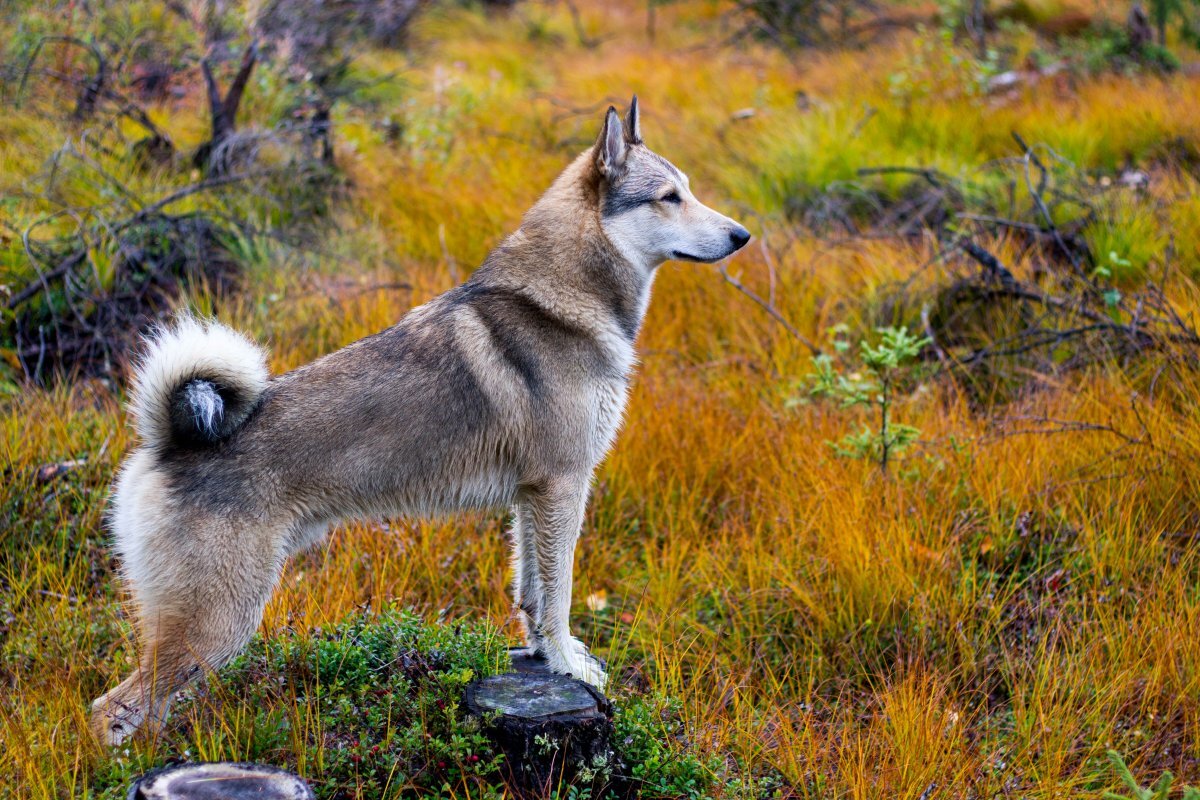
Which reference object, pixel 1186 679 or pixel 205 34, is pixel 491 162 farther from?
pixel 1186 679

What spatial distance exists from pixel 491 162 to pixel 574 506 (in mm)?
5379

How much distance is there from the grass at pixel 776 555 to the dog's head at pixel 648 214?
4.26ft

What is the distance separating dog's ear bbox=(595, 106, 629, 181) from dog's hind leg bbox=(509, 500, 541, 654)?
135 cm

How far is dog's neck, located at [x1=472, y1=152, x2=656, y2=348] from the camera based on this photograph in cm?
380

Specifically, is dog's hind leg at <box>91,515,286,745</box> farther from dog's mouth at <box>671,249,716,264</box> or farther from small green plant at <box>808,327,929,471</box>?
small green plant at <box>808,327,929,471</box>

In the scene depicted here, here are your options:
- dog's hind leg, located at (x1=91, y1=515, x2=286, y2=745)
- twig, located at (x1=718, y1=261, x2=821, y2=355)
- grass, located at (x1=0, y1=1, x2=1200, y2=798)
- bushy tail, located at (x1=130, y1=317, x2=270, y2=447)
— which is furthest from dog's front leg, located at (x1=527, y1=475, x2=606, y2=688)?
twig, located at (x1=718, y1=261, x2=821, y2=355)

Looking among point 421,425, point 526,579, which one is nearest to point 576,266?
point 421,425

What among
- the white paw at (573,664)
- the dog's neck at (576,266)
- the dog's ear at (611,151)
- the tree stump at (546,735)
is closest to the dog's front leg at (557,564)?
the white paw at (573,664)

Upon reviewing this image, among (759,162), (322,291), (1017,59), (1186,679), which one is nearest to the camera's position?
(1186,679)

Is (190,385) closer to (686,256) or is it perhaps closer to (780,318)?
(686,256)

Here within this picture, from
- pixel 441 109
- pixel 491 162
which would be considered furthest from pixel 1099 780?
pixel 441 109

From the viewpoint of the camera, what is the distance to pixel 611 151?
3.89m

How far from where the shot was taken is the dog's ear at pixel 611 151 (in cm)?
382

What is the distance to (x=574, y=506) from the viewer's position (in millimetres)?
3666
